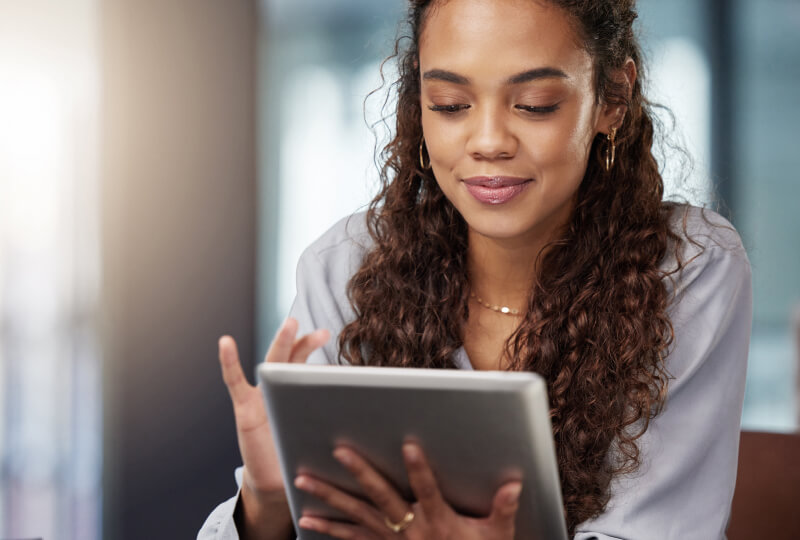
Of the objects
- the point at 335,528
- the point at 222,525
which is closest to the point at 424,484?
the point at 335,528

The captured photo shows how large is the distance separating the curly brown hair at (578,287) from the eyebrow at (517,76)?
0.09 metres

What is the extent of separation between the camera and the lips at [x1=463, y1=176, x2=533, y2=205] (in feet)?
4.16

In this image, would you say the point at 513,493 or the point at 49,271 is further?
the point at 49,271

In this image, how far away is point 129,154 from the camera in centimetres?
288

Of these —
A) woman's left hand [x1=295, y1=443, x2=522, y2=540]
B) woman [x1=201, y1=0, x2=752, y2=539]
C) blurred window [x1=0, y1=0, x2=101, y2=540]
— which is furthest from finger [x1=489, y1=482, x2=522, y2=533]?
blurred window [x1=0, y1=0, x2=101, y2=540]

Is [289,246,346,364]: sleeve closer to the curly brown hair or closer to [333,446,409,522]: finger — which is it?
Answer: the curly brown hair

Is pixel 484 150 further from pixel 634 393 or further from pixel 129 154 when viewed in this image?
pixel 129 154

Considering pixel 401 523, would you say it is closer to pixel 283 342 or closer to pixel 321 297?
pixel 283 342

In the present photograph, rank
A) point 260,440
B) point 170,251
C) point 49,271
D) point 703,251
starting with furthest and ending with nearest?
point 170,251, point 49,271, point 703,251, point 260,440

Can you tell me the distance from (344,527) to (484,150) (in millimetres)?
569

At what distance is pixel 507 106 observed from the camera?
1244 mm

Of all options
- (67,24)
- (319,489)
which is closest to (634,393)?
(319,489)

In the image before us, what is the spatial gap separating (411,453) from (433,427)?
0.16 feet

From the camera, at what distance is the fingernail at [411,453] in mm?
862
